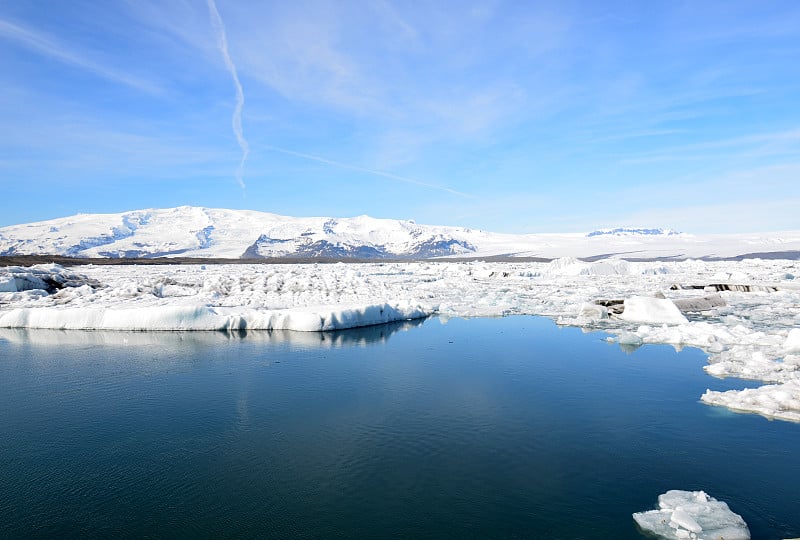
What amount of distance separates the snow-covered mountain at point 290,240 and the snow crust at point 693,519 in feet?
320

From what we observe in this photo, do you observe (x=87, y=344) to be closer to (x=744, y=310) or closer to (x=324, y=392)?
(x=324, y=392)

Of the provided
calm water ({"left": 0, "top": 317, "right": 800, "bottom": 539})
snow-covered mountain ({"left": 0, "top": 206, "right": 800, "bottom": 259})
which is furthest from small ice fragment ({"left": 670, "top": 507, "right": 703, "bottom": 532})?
snow-covered mountain ({"left": 0, "top": 206, "right": 800, "bottom": 259})

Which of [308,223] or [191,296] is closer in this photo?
[191,296]

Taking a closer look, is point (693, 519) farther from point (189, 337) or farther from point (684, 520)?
point (189, 337)

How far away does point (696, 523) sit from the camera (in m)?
4.78

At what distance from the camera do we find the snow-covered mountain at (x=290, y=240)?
114 m

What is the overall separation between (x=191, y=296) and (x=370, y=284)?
29.2 feet

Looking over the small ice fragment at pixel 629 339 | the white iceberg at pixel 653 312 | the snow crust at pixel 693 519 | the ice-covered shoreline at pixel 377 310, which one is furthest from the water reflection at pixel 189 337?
the snow crust at pixel 693 519

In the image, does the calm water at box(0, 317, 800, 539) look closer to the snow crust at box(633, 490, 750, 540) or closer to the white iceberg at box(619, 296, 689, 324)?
the snow crust at box(633, 490, 750, 540)

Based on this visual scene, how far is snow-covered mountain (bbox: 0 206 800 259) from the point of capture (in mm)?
113938

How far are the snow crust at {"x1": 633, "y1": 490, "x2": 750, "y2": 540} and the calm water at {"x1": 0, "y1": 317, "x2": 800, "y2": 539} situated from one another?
0.23 metres

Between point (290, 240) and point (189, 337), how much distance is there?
503ft

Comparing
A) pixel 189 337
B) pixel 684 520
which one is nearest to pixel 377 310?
pixel 189 337

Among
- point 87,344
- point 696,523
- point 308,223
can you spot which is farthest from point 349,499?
point 308,223
